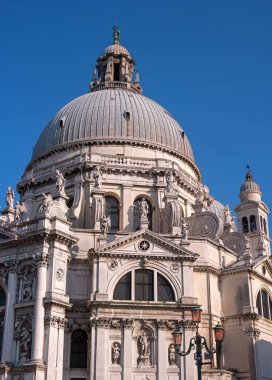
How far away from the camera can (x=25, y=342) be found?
121 ft

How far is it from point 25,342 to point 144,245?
9.95 metres

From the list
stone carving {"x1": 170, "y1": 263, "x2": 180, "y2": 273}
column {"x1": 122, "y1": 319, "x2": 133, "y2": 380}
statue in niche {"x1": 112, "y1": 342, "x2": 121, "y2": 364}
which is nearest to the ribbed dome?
stone carving {"x1": 170, "y1": 263, "x2": 180, "y2": 273}

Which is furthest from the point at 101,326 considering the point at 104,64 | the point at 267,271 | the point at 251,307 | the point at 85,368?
the point at 104,64

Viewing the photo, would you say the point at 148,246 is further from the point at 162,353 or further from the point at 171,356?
the point at 171,356

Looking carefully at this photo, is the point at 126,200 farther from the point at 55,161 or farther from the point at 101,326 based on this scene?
the point at 101,326

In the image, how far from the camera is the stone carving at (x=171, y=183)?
4731 centimetres

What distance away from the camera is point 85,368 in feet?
126

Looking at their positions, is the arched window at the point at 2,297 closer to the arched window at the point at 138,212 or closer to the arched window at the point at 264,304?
the arched window at the point at 138,212

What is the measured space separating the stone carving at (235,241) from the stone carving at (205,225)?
2.71 metres

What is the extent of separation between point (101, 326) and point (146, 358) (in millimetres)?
3482

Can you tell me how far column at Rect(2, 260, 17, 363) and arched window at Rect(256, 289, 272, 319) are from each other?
18018 millimetres

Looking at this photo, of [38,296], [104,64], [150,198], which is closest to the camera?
[38,296]

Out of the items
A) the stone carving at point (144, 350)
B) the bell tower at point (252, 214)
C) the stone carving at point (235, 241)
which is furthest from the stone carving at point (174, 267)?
the bell tower at point (252, 214)

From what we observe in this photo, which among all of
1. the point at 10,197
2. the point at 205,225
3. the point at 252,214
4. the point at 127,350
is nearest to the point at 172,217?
the point at 205,225
